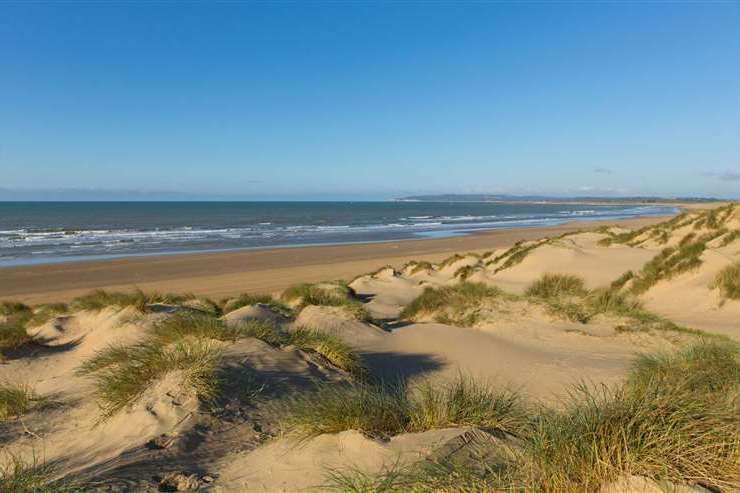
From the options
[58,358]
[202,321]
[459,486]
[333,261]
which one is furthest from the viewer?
[333,261]

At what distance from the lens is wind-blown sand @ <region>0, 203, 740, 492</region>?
130 inches

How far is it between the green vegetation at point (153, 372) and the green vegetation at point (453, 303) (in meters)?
5.80

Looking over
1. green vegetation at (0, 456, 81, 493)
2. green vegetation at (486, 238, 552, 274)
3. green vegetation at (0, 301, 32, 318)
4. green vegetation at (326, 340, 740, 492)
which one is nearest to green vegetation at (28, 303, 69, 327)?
green vegetation at (0, 301, 32, 318)

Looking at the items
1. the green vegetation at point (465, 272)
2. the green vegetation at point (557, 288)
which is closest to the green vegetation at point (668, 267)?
the green vegetation at point (557, 288)

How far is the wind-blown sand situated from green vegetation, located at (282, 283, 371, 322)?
0.09 meters

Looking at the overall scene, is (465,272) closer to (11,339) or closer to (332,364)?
(332,364)

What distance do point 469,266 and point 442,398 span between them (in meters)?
16.1

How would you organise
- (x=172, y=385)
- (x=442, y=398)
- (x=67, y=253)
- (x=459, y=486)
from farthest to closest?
(x=67, y=253) → (x=172, y=385) → (x=442, y=398) → (x=459, y=486)

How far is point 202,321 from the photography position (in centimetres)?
612

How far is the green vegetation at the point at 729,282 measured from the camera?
10.6m

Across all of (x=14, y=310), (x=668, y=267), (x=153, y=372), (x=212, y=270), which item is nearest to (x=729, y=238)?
(x=668, y=267)

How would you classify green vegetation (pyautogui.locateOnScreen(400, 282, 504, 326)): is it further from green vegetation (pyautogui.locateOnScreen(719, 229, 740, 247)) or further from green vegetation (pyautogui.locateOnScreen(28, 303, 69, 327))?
green vegetation (pyautogui.locateOnScreen(719, 229, 740, 247))

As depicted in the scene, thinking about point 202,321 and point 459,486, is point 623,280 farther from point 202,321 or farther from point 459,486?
point 459,486

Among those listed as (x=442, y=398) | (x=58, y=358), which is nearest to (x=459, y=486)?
(x=442, y=398)
